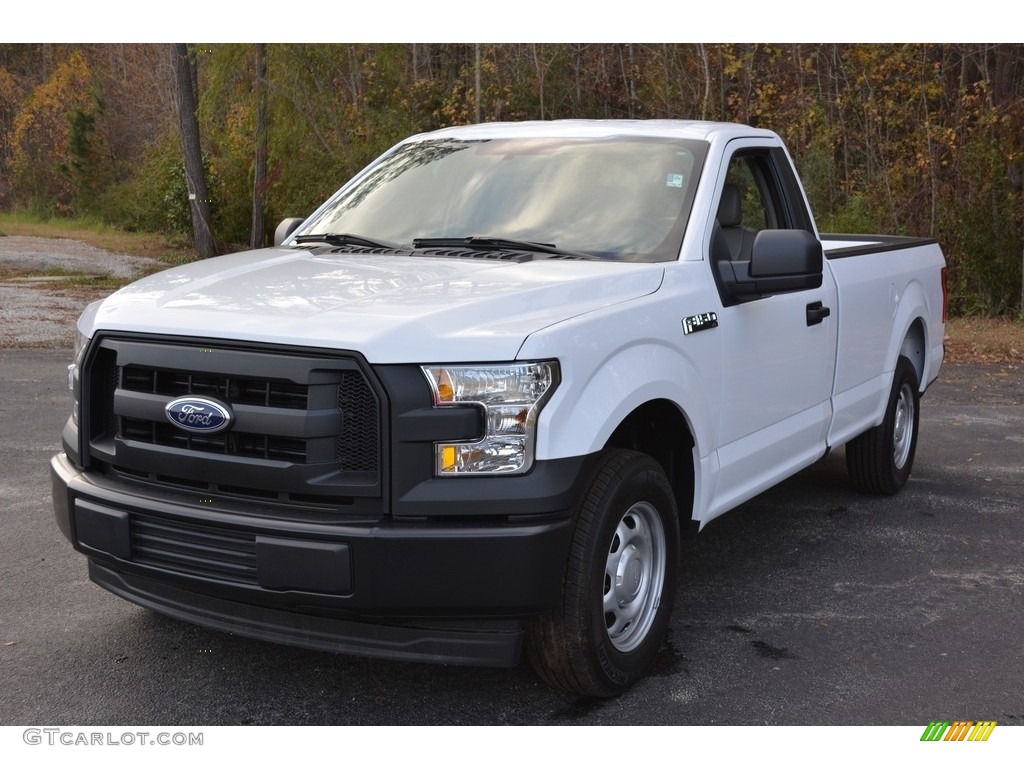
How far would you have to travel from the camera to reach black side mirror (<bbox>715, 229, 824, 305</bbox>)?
464 cm

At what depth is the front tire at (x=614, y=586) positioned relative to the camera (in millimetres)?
3734

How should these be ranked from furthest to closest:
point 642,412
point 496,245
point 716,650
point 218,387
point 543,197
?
point 543,197, point 496,245, point 716,650, point 642,412, point 218,387

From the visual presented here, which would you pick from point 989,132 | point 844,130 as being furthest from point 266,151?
point 989,132

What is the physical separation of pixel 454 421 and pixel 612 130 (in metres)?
2.35

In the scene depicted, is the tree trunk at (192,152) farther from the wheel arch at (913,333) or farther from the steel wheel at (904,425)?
the steel wheel at (904,425)

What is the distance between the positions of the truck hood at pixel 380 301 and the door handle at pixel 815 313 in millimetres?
1224

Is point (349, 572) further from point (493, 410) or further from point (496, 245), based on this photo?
point (496, 245)

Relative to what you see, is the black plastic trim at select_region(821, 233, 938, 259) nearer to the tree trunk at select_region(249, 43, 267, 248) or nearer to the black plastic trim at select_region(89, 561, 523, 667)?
the black plastic trim at select_region(89, 561, 523, 667)

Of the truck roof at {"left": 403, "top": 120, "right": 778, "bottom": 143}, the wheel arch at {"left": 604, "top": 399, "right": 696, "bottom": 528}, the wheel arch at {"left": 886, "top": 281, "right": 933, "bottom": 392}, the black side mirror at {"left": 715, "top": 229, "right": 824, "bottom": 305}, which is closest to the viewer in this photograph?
the wheel arch at {"left": 604, "top": 399, "right": 696, "bottom": 528}

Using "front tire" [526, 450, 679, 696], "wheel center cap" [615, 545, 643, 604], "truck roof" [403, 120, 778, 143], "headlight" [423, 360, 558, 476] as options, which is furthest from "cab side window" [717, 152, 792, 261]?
"headlight" [423, 360, 558, 476]

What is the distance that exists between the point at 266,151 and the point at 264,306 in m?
20.3

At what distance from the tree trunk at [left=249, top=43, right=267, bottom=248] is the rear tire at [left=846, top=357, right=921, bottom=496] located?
16.7 metres

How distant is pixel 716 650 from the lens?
452cm
